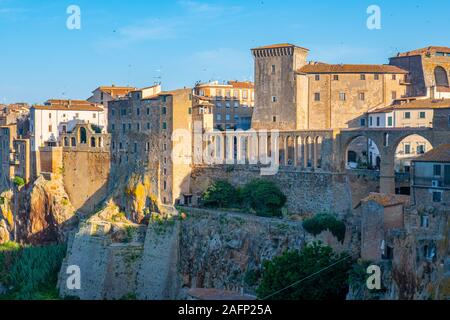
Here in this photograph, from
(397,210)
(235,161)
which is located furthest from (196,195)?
(397,210)

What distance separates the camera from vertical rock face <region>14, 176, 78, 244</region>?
62.0m

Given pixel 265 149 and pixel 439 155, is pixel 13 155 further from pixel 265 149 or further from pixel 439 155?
pixel 439 155

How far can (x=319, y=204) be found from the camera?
47.2 meters

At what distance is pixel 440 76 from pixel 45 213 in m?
37.9

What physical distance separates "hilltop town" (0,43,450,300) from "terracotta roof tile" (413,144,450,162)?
0.11 meters

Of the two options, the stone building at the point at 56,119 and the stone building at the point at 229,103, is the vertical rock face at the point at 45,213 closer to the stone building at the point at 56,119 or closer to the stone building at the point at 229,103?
the stone building at the point at 56,119

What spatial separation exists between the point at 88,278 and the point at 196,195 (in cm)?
1042

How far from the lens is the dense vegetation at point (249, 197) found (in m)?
49.2

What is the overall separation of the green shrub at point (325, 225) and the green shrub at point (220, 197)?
35.7 feet

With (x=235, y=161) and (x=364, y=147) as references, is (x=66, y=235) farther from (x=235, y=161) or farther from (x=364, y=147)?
(x=364, y=147)

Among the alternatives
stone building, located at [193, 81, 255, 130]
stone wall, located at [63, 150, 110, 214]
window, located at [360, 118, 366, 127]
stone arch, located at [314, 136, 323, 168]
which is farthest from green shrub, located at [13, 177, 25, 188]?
window, located at [360, 118, 366, 127]

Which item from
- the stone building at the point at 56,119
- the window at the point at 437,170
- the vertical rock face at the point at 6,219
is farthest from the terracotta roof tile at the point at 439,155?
the vertical rock face at the point at 6,219

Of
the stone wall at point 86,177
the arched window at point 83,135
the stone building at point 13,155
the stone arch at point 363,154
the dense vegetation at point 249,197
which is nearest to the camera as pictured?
the dense vegetation at point 249,197
